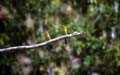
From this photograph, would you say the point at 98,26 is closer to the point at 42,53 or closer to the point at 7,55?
the point at 42,53

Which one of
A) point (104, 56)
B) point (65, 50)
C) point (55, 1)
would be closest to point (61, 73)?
point (65, 50)

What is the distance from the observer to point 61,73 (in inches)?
85.3

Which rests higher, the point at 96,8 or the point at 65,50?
the point at 96,8

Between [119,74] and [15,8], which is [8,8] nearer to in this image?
[15,8]

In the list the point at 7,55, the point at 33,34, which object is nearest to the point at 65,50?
the point at 33,34

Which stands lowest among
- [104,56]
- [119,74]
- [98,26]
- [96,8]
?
[119,74]

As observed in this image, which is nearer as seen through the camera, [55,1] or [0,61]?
[0,61]

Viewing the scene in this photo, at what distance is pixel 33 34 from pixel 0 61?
32 centimetres

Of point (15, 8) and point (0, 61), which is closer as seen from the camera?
point (0, 61)

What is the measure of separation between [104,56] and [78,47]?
19cm

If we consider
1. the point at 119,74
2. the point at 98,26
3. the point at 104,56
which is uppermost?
the point at 98,26

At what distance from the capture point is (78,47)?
2.12 metres

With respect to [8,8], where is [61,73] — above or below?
below

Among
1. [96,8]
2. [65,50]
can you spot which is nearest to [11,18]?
[65,50]
